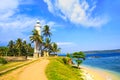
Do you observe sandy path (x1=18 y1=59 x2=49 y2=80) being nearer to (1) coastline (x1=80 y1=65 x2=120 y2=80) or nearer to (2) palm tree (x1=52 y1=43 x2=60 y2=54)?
(1) coastline (x1=80 y1=65 x2=120 y2=80)

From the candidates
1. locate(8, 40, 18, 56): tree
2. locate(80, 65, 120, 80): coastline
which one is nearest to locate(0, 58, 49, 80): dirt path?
locate(80, 65, 120, 80): coastline

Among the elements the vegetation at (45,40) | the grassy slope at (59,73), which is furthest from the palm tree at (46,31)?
the grassy slope at (59,73)

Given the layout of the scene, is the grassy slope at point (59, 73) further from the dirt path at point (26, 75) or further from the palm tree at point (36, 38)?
the palm tree at point (36, 38)

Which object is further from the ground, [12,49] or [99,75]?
[12,49]

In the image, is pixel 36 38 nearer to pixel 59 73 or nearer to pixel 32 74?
pixel 59 73

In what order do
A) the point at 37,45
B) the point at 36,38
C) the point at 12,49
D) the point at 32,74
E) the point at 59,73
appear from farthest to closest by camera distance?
the point at 12,49 → the point at 37,45 → the point at 36,38 → the point at 59,73 → the point at 32,74

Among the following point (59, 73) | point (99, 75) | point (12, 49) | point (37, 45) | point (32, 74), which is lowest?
point (99, 75)

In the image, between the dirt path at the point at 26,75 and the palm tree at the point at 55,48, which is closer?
the dirt path at the point at 26,75

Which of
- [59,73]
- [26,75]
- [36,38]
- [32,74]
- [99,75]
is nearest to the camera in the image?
[26,75]

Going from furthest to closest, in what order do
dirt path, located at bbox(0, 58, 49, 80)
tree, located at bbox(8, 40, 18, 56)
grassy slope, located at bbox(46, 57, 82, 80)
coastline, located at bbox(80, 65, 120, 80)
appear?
tree, located at bbox(8, 40, 18, 56) < coastline, located at bbox(80, 65, 120, 80) < grassy slope, located at bbox(46, 57, 82, 80) < dirt path, located at bbox(0, 58, 49, 80)

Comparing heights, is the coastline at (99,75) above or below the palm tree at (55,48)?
below

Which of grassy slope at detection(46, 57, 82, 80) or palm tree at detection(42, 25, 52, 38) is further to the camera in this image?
palm tree at detection(42, 25, 52, 38)

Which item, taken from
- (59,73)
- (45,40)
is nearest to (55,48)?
(45,40)

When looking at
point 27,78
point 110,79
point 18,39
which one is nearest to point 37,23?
point 18,39
